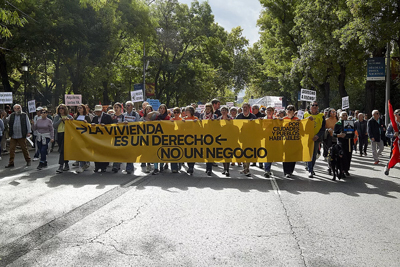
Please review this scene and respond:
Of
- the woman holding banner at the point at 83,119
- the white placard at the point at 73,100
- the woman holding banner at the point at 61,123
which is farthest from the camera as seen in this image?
the white placard at the point at 73,100

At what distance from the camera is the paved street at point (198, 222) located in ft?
14.1

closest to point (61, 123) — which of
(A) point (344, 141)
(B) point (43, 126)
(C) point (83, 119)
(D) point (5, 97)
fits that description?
(B) point (43, 126)

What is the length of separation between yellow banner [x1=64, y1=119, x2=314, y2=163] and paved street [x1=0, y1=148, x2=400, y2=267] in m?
1.04

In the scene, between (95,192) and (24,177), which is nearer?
(95,192)

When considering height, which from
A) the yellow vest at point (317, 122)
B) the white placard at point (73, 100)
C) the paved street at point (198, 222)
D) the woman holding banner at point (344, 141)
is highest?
the white placard at point (73, 100)

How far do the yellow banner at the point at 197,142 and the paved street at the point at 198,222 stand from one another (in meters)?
1.04

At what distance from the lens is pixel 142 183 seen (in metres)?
8.88

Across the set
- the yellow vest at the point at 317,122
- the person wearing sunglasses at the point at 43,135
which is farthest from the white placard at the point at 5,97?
the yellow vest at the point at 317,122

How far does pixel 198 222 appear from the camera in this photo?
5.60 metres

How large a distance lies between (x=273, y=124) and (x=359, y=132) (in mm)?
8079

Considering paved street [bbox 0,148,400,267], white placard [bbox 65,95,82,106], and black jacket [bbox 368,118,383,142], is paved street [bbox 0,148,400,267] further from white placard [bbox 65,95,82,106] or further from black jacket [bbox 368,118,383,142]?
white placard [bbox 65,95,82,106]

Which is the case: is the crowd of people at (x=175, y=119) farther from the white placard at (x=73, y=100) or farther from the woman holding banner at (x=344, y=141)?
the white placard at (x=73, y=100)

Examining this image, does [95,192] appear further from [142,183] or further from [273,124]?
[273,124]

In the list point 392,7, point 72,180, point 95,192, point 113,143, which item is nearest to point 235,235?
point 95,192
